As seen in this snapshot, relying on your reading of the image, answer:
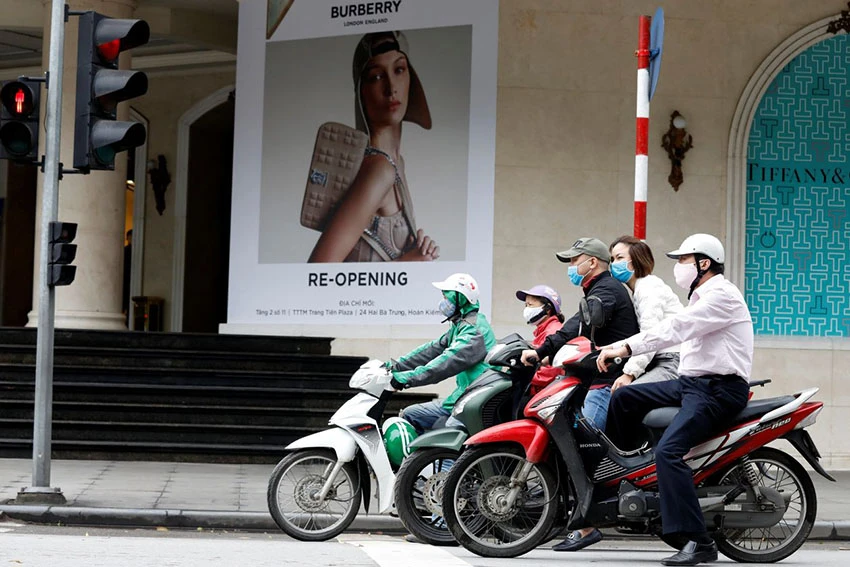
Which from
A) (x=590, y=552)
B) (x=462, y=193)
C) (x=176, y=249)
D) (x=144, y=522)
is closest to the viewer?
(x=590, y=552)

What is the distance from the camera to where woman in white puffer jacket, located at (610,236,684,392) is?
862cm

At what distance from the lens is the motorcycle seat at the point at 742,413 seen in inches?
304

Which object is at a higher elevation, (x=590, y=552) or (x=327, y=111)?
(x=327, y=111)

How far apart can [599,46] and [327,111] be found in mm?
3143

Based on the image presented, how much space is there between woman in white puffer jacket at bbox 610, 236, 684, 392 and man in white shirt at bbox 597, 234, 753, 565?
57 cm

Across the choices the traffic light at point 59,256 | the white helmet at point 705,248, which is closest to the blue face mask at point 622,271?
the white helmet at point 705,248

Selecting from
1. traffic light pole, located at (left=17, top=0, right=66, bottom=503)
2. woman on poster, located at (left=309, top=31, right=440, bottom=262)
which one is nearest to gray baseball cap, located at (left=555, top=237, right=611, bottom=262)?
traffic light pole, located at (left=17, top=0, right=66, bottom=503)

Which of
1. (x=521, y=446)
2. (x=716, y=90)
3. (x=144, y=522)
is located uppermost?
(x=716, y=90)

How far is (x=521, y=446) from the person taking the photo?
7785mm

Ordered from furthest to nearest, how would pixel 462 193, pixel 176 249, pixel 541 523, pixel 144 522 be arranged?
1. pixel 176 249
2. pixel 462 193
3. pixel 144 522
4. pixel 541 523

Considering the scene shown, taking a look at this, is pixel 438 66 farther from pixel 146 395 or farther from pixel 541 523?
pixel 541 523

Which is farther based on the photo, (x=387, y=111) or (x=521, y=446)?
(x=387, y=111)

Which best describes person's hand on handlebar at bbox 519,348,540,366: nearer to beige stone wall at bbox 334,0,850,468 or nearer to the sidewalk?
the sidewalk

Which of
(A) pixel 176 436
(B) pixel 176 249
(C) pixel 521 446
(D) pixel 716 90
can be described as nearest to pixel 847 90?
(D) pixel 716 90
